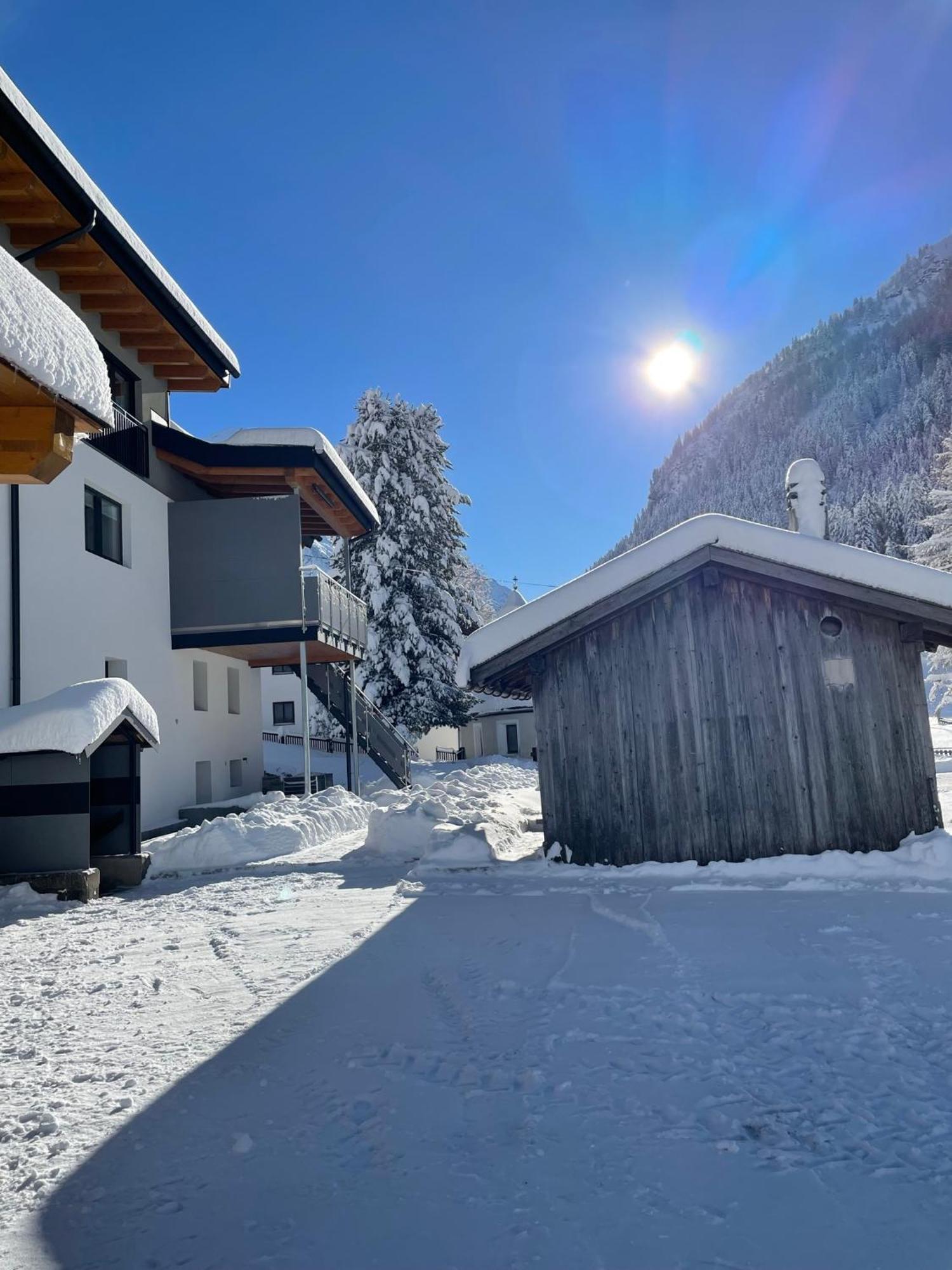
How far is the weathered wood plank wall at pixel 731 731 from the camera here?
9.25m

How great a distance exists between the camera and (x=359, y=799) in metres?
16.8

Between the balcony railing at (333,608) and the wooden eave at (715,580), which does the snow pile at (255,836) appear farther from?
the wooden eave at (715,580)

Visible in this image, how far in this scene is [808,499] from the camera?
10.7 m

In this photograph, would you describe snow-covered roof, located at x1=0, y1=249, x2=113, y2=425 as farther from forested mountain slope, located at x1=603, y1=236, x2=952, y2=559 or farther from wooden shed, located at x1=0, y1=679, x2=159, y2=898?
forested mountain slope, located at x1=603, y1=236, x2=952, y2=559

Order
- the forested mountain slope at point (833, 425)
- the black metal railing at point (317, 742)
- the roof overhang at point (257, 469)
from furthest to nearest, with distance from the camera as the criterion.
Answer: the forested mountain slope at point (833, 425) < the black metal railing at point (317, 742) < the roof overhang at point (257, 469)

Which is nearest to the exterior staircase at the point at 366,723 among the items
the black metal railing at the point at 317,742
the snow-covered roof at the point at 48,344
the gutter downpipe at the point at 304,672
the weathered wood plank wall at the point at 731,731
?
the gutter downpipe at the point at 304,672

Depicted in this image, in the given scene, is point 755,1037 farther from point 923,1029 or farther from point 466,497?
point 466,497

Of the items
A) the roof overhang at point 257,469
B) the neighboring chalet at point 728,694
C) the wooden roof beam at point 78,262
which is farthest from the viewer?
the roof overhang at point 257,469

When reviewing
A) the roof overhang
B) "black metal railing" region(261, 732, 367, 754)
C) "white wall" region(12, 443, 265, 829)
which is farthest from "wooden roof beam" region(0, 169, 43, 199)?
"black metal railing" region(261, 732, 367, 754)

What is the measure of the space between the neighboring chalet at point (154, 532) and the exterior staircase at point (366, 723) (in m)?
1.39

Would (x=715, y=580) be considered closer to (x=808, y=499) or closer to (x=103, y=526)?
(x=808, y=499)

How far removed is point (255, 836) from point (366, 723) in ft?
32.7

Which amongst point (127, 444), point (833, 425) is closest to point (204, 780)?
point (127, 444)

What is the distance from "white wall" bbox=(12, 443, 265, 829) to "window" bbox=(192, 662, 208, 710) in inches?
7.3
